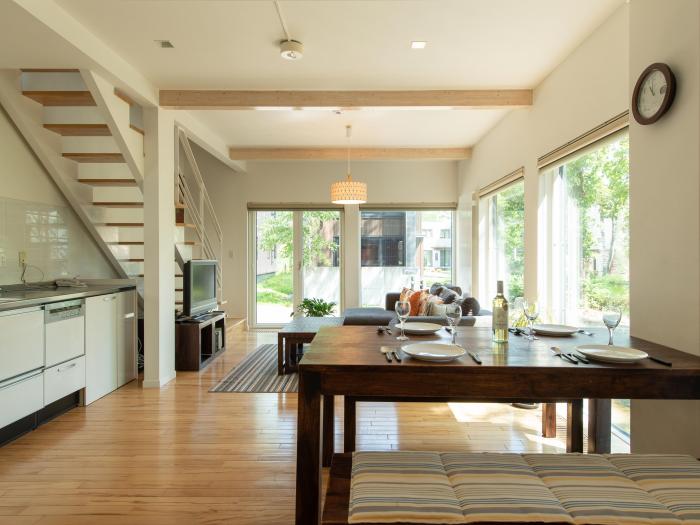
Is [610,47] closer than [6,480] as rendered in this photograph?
No

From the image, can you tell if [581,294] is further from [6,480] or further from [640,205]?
[6,480]

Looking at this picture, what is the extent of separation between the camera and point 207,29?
2.88m

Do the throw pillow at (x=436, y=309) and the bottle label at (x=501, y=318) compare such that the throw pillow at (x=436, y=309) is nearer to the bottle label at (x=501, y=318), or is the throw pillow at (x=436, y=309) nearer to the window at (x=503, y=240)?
the window at (x=503, y=240)

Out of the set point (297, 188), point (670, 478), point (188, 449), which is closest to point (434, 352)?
point (670, 478)

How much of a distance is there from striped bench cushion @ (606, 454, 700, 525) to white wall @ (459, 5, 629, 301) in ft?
6.78

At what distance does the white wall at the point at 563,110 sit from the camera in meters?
2.73

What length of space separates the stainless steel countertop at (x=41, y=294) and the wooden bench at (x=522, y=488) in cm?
237

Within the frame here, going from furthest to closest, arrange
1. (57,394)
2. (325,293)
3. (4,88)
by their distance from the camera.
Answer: (325,293)
(4,88)
(57,394)

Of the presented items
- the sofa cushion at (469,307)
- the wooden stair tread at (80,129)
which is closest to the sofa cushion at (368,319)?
the sofa cushion at (469,307)

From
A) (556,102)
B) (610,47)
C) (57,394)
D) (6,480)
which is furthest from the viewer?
(556,102)

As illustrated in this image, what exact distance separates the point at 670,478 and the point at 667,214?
1.11 metres

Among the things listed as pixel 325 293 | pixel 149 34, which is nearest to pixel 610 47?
pixel 149 34

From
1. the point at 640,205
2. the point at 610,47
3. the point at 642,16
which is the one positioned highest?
the point at 610,47

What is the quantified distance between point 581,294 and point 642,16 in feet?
6.43
